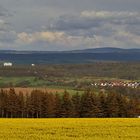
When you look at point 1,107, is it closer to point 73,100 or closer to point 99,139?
point 73,100

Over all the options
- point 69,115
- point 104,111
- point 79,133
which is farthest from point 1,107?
point 79,133

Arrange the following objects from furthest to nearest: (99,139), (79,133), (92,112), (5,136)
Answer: (92,112) < (79,133) < (5,136) < (99,139)

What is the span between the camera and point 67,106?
338ft

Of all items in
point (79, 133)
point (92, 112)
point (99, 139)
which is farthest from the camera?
point (92, 112)

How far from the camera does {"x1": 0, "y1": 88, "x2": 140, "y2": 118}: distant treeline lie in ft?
330

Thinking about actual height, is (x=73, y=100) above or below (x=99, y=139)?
below

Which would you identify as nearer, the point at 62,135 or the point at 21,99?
the point at 62,135

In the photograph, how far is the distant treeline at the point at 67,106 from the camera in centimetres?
10069

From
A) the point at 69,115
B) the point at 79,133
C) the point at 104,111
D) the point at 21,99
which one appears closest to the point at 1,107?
the point at 21,99

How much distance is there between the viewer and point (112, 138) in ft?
111

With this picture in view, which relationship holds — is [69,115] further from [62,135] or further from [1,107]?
[62,135]

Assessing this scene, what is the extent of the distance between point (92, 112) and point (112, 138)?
66.8 metres

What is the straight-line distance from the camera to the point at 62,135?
36.6 meters

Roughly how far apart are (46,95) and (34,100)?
10.3 ft
